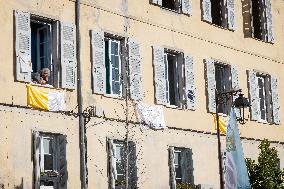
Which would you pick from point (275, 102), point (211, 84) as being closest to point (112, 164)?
point (211, 84)

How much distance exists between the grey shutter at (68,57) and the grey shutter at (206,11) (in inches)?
204

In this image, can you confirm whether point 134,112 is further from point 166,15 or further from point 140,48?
point 166,15

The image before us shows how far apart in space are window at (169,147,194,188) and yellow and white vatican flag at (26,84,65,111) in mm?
3743

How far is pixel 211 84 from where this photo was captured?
1839 centimetres

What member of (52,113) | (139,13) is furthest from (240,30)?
(52,113)

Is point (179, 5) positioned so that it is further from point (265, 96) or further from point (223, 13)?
point (265, 96)

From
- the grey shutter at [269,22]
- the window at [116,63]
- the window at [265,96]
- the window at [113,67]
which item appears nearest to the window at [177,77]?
the window at [116,63]

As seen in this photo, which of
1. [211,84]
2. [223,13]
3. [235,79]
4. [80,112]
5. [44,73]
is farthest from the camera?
[223,13]

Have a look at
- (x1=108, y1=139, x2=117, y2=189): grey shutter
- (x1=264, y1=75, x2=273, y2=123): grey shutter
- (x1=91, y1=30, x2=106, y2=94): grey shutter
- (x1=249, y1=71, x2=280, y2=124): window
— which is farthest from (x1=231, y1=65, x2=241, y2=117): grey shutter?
(x1=108, y1=139, x2=117, y2=189): grey shutter

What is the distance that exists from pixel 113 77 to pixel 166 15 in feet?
9.23

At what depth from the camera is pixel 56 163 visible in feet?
46.9

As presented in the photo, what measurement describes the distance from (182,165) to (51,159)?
4.45 metres

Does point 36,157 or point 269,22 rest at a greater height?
point 269,22

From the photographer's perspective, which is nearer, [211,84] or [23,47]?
[23,47]
